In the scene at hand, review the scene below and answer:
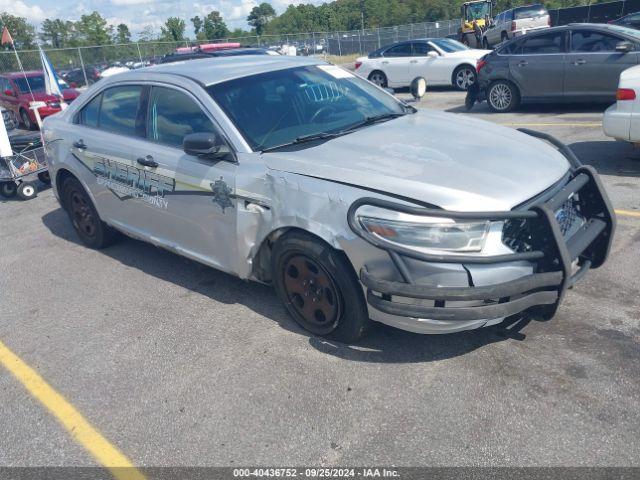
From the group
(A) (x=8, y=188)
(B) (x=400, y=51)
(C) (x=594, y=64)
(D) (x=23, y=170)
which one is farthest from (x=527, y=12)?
(A) (x=8, y=188)

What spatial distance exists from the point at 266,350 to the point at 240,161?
1.26 m

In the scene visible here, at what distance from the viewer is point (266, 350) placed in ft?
12.6

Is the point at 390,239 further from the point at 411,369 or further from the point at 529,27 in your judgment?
the point at 529,27

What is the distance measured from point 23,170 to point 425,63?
1077 centimetres

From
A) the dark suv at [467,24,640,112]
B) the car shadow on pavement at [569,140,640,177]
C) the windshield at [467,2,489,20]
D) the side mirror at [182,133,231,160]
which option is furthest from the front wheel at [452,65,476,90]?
the windshield at [467,2,489,20]

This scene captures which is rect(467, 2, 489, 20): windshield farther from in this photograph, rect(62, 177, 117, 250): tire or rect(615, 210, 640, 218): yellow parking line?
rect(62, 177, 117, 250): tire

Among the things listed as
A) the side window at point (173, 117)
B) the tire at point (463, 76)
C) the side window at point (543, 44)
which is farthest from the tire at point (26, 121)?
the side window at point (173, 117)

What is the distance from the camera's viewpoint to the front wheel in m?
15.1

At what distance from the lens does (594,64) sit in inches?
395

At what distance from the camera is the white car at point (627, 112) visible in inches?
250

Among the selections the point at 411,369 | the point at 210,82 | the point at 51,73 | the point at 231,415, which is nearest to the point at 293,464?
the point at 231,415

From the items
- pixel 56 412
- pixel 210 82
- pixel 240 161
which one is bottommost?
pixel 56 412

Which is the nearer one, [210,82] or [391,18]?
[210,82]

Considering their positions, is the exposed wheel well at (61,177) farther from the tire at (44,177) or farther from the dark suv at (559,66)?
the dark suv at (559,66)
